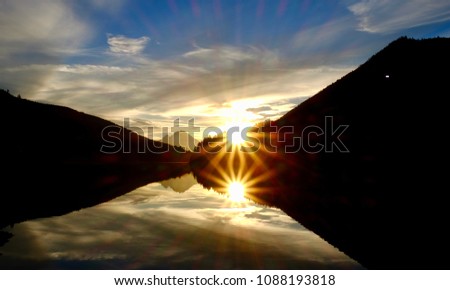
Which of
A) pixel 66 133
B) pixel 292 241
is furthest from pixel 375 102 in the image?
pixel 66 133

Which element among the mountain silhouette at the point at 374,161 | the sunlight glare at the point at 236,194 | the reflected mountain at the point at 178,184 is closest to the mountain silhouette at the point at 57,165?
the reflected mountain at the point at 178,184

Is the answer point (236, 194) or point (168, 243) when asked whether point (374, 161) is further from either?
point (168, 243)

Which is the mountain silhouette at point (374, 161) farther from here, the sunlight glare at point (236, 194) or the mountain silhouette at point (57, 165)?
the mountain silhouette at point (57, 165)

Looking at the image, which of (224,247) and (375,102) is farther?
(375,102)

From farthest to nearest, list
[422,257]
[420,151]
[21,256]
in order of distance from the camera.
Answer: [420,151] < [21,256] < [422,257]

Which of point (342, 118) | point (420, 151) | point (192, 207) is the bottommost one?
point (192, 207)

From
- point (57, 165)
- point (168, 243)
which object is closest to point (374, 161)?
point (168, 243)

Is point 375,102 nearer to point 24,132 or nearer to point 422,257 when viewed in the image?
point 422,257
